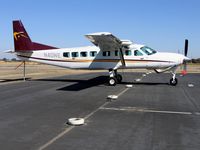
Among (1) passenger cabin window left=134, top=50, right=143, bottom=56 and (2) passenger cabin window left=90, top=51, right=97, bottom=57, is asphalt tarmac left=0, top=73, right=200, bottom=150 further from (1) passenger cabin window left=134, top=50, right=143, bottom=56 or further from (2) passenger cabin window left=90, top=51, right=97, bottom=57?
(2) passenger cabin window left=90, top=51, right=97, bottom=57

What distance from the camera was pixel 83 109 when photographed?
34.0ft

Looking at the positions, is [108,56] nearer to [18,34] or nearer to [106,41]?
[106,41]

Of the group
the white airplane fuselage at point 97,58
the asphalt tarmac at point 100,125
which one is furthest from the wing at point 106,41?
the asphalt tarmac at point 100,125

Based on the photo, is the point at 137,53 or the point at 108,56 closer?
the point at 137,53

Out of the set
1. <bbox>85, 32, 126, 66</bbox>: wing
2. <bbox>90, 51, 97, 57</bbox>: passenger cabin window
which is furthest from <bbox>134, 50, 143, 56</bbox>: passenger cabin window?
<bbox>90, 51, 97, 57</bbox>: passenger cabin window

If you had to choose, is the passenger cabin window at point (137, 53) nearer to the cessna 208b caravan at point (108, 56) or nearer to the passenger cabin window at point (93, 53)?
the cessna 208b caravan at point (108, 56)

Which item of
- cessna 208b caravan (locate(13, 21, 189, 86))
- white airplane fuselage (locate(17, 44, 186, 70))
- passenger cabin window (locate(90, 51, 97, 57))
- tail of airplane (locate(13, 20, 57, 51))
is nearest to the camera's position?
cessna 208b caravan (locate(13, 21, 189, 86))

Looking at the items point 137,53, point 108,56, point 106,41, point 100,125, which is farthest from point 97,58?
point 100,125

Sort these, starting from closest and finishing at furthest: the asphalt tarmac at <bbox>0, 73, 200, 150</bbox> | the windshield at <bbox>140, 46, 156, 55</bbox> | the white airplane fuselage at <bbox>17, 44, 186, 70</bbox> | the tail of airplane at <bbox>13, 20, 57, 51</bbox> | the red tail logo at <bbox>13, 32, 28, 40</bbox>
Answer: the asphalt tarmac at <bbox>0, 73, 200, 150</bbox>, the white airplane fuselage at <bbox>17, 44, 186, 70</bbox>, the windshield at <bbox>140, 46, 156, 55</bbox>, the tail of airplane at <bbox>13, 20, 57, 51</bbox>, the red tail logo at <bbox>13, 32, 28, 40</bbox>

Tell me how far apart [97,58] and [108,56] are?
0.88 m

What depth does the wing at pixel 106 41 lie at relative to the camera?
56.9ft

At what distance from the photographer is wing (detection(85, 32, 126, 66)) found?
17.4 m

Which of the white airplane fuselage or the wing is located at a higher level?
the wing

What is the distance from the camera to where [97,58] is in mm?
21125
